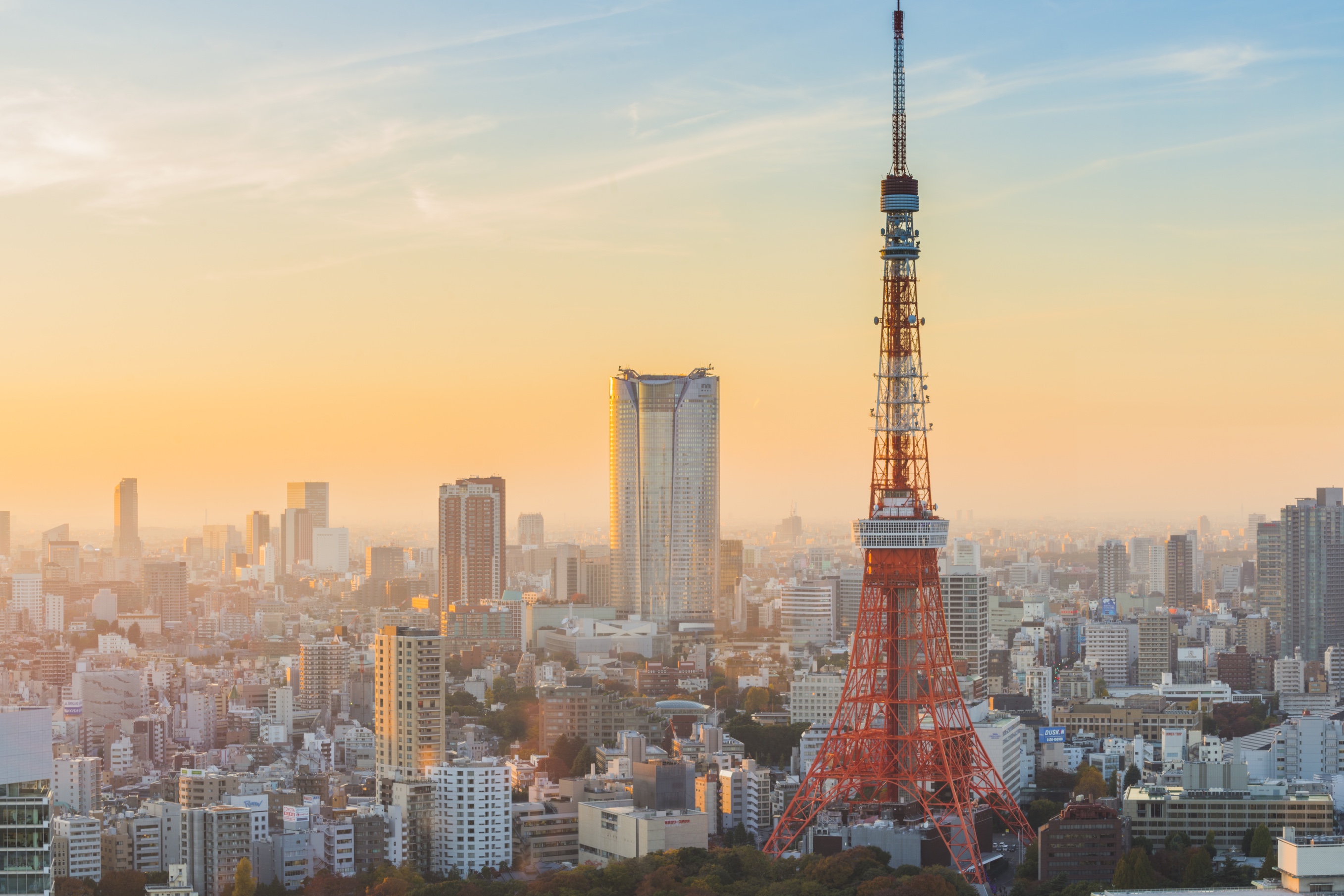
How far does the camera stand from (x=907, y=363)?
57.5 ft

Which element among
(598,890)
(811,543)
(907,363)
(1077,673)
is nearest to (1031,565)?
(811,543)

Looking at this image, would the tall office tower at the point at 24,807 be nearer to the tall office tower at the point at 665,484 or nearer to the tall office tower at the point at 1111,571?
the tall office tower at the point at 665,484

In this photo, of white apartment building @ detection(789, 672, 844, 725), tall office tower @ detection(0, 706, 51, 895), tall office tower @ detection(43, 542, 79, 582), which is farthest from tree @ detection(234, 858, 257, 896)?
tall office tower @ detection(43, 542, 79, 582)

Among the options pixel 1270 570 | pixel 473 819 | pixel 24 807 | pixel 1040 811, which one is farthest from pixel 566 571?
pixel 24 807

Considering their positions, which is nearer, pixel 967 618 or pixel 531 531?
pixel 967 618

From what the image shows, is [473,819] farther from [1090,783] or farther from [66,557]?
[66,557]

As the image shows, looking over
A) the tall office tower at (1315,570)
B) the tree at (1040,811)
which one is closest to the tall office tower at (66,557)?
the tree at (1040,811)

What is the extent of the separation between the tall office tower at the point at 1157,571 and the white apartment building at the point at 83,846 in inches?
1277

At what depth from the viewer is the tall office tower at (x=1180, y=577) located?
4425 cm

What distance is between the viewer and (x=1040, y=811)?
60.6ft

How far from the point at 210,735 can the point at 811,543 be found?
17.0m

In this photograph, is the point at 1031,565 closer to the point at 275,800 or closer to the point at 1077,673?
the point at 1077,673

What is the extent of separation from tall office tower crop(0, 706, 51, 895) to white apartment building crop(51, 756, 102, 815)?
361 inches

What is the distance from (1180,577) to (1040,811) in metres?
28.9
